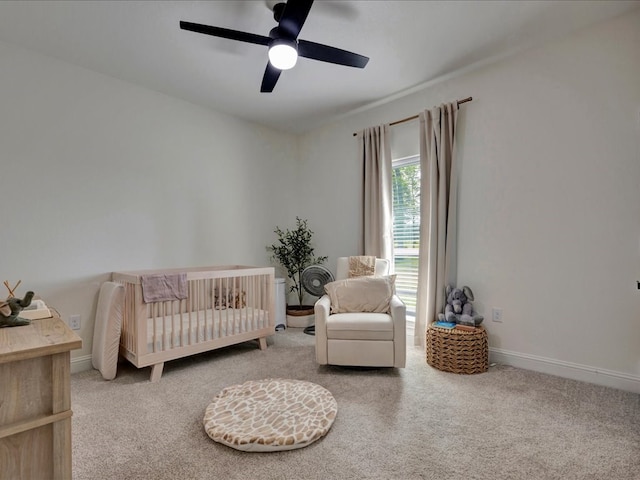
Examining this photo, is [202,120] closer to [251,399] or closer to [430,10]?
[430,10]

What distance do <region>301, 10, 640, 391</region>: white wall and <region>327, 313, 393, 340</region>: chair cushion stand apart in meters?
0.97

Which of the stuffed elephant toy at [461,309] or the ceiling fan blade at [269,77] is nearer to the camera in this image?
the ceiling fan blade at [269,77]

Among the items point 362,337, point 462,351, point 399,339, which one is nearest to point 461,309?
point 462,351

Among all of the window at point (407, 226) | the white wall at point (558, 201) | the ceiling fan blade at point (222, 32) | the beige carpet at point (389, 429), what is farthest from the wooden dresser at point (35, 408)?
the window at point (407, 226)

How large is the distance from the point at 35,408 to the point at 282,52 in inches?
79.3

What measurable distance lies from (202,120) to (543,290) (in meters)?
3.63

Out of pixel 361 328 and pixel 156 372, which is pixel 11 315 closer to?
pixel 156 372

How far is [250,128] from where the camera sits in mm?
4023

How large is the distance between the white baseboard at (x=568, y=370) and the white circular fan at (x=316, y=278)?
1.69 m

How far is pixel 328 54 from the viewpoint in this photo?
2.15m

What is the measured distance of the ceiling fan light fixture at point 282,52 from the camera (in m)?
1.94

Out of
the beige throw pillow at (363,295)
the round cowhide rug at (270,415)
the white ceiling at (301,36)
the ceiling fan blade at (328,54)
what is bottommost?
the round cowhide rug at (270,415)

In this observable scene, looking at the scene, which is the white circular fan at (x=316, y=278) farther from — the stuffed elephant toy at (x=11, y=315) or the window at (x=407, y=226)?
the stuffed elephant toy at (x=11, y=315)

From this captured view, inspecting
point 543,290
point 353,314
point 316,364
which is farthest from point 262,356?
point 543,290
